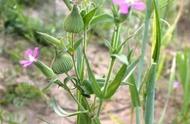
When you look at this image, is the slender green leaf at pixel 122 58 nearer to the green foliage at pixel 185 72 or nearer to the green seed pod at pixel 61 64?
the green seed pod at pixel 61 64

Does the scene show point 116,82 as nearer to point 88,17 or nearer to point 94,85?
point 94,85

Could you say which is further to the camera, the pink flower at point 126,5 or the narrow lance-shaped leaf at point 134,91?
the narrow lance-shaped leaf at point 134,91

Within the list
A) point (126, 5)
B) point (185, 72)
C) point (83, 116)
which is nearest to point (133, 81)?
point (83, 116)

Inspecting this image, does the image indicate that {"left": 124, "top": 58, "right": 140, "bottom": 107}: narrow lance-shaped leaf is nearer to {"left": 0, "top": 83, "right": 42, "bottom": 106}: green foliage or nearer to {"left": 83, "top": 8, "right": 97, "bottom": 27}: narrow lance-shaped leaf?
{"left": 83, "top": 8, "right": 97, "bottom": 27}: narrow lance-shaped leaf

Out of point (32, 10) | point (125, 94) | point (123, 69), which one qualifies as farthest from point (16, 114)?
point (123, 69)

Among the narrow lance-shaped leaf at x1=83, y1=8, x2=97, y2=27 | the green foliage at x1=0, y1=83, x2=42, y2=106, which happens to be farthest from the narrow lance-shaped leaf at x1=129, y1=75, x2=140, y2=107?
the green foliage at x1=0, y1=83, x2=42, y2=106

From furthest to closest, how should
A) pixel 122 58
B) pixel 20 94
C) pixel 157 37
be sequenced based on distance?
pixel 20 94
pixel 157 37
pixel 122 58

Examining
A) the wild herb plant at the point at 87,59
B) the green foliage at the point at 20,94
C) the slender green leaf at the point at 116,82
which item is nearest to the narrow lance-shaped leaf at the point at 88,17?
the wild herb plant at the point at 87,59

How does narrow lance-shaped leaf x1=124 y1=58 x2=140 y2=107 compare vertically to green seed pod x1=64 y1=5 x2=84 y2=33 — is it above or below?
below

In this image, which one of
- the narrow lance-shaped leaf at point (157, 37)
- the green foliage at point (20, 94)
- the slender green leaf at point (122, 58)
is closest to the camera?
the slender green leaf at point (122, 58)

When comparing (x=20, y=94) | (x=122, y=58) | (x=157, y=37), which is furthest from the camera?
→ (x=20, y=94)
